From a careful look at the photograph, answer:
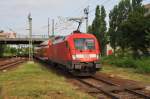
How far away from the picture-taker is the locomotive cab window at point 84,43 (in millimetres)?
24844

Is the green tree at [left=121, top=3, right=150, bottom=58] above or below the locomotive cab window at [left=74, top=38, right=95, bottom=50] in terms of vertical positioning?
above

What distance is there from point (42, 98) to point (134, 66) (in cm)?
2143

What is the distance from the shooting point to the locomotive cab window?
24844 millimetres

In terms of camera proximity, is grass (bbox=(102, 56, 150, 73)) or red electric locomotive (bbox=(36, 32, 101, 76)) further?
grass (bbox=(102, 56, 150, 73))

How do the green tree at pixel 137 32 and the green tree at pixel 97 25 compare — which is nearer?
the green tree at pixel 137 32

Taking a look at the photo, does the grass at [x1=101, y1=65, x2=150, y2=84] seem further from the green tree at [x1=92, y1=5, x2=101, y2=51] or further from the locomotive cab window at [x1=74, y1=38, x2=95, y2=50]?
the green tree at [x1=92, y1=5, x2=101, y2=51]

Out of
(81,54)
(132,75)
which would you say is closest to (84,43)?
(81,54)

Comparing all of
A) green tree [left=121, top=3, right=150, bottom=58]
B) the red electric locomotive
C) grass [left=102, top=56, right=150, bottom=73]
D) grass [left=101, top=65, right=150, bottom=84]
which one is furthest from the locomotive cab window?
green tree [left=121, top=3, right=150, bottom=58]

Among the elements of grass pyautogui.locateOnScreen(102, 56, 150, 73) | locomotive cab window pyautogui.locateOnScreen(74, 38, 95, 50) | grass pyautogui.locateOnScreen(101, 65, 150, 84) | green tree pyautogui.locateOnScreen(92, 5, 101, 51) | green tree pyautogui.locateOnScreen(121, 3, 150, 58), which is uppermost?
green tree pyautogui.locateOnScreen(92, 5, 101, 51)

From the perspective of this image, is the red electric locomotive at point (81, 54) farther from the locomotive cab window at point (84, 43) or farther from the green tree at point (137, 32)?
the green tree at point (137, 32)

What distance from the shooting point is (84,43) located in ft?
82.4

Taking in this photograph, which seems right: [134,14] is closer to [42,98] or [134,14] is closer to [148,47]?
[148,47]

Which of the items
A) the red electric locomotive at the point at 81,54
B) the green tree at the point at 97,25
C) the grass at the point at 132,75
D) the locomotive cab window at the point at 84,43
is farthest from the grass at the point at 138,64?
the green tree at the point at 97,25

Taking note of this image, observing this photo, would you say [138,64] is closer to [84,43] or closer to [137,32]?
[84,43]
